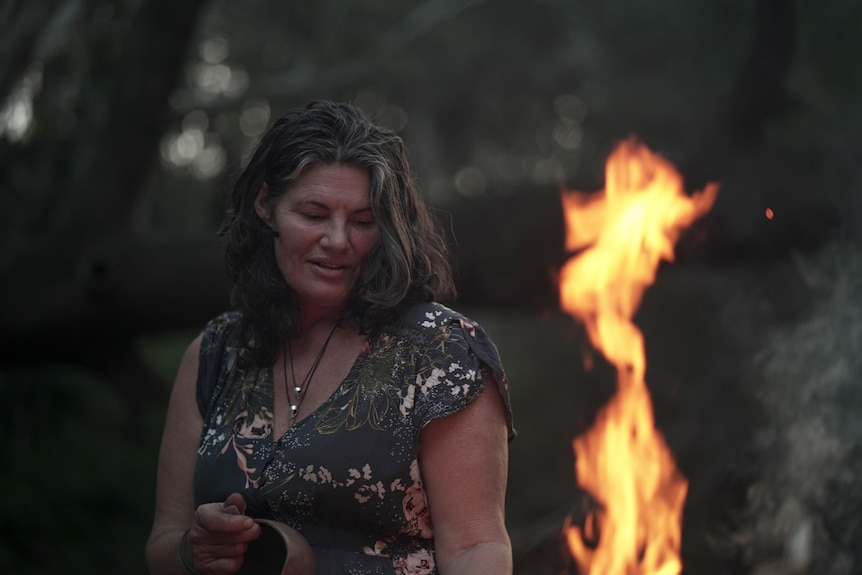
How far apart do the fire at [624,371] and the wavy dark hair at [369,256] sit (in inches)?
40.9

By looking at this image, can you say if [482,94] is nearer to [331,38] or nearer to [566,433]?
[331,38]

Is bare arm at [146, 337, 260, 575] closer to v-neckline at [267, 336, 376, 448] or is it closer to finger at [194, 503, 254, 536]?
finger at [194, 503, 254, 536]

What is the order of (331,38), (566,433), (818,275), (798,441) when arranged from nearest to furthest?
(798,441), (818,275), (566,433), (331,38)

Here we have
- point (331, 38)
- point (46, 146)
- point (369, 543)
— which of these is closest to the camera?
point (369, 543)

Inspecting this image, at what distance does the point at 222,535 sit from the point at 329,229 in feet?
2.60

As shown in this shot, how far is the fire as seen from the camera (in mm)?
3279

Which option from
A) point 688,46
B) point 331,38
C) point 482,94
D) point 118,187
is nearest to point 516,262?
point 118,187

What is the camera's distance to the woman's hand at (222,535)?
222 cm

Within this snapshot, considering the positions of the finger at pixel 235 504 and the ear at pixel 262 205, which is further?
the ear at pixel 262 205

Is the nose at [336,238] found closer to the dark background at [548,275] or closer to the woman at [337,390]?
A: the woman at [337,390]

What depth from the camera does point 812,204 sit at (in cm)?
537

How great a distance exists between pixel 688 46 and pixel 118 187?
20.9ft

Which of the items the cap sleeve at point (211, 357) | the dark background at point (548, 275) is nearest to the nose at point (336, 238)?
the cap sleeve at point (211, 357)

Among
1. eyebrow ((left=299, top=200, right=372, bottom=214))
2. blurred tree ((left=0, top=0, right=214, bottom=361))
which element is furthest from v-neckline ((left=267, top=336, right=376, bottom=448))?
blurred tree ((left=0, top=0, right=214, bottom=361))
